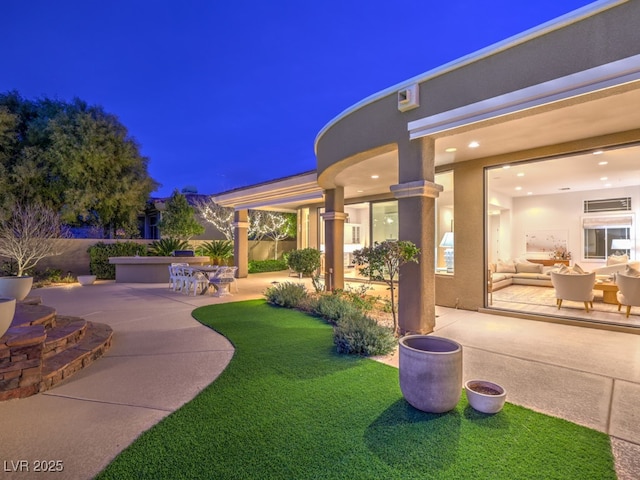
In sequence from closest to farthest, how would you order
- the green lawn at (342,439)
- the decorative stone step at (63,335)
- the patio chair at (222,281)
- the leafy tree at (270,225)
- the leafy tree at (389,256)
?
the green lawn at (342,439), the decorative stone step at (63,335), the leafy tree at (389,256), the patio chair at (222,281), the leafy tree at (270,225)

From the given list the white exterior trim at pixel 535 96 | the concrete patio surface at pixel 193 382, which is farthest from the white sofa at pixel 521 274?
the white exterior trim at pixel 535 96

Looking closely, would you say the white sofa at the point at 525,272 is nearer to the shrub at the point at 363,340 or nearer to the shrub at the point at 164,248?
the shrub at the point at 363,340

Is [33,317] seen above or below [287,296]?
above

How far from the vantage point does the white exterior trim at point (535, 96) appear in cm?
327

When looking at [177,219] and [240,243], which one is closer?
[240,243]

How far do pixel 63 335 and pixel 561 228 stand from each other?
1498 cm

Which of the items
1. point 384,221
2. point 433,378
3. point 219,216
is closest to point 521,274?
point 384,221

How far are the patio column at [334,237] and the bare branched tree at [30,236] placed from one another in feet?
26.2

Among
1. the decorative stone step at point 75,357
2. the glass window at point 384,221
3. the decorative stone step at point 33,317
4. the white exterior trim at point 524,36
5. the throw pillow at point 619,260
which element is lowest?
the decorative stone step at point 75,357

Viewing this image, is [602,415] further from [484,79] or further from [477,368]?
[484,79]

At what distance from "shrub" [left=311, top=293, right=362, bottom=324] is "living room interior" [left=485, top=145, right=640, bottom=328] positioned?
3.00 meters

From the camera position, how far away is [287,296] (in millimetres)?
7449

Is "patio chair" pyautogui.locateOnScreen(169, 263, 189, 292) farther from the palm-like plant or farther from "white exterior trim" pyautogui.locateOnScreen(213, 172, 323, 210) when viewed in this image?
the palm-like plant

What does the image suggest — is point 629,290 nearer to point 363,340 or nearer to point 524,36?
point 524,36
